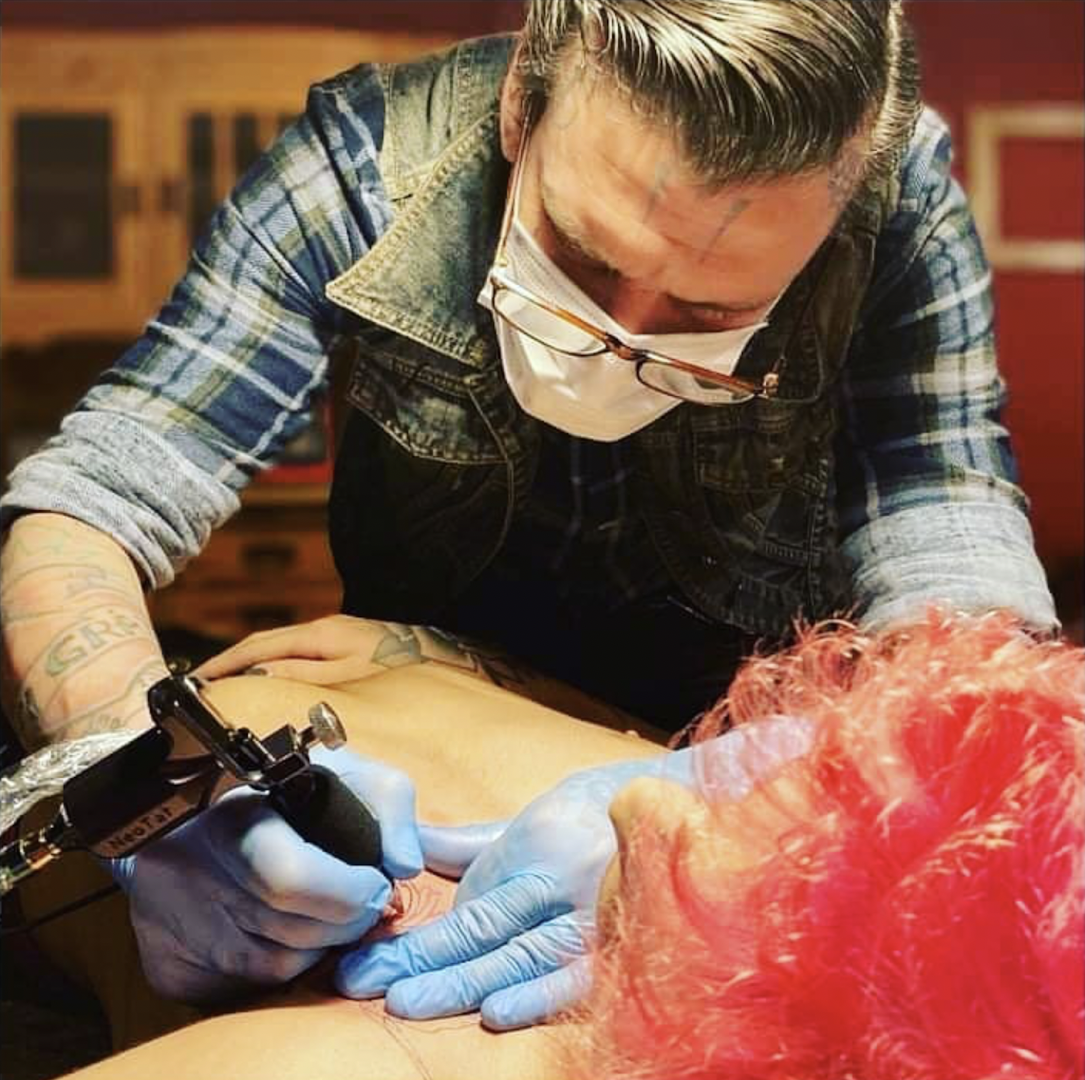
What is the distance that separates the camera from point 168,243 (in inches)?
156

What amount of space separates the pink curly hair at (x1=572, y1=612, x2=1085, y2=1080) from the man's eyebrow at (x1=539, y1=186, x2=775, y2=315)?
1.62 feet

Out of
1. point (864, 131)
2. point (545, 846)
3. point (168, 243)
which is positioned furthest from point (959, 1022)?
point (168, 243)

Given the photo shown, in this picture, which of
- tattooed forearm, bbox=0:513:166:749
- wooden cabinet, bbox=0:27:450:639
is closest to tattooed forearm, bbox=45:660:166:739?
tattooed forearm, bbox=0:513:166:749

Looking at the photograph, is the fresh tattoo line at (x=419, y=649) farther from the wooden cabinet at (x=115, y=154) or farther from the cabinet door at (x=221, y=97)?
the wooden cabinet at (x=115, y=154)

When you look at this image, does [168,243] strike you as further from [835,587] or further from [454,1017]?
[454,1017]

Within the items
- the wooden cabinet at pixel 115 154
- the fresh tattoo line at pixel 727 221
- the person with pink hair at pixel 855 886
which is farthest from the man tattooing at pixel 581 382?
the wooden cabinet at pixel 115 154

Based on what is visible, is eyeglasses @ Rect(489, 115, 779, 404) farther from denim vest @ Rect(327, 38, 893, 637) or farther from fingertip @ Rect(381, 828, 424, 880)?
fingertip @ Rect(381, 828, 424, 880)

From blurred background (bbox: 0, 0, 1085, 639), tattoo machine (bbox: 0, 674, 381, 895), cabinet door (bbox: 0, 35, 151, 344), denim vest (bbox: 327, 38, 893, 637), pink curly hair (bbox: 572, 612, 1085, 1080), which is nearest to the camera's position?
pink curly hair (bbox: 572, 612, 1085, 1080)

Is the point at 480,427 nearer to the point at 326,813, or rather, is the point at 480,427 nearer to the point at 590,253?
the point at 590,253

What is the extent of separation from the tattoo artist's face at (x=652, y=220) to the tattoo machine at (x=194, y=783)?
417mm

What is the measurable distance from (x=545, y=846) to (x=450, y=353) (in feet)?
1.76

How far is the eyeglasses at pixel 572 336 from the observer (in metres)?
1.18

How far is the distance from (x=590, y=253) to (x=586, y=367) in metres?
0.09

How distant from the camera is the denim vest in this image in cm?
131
